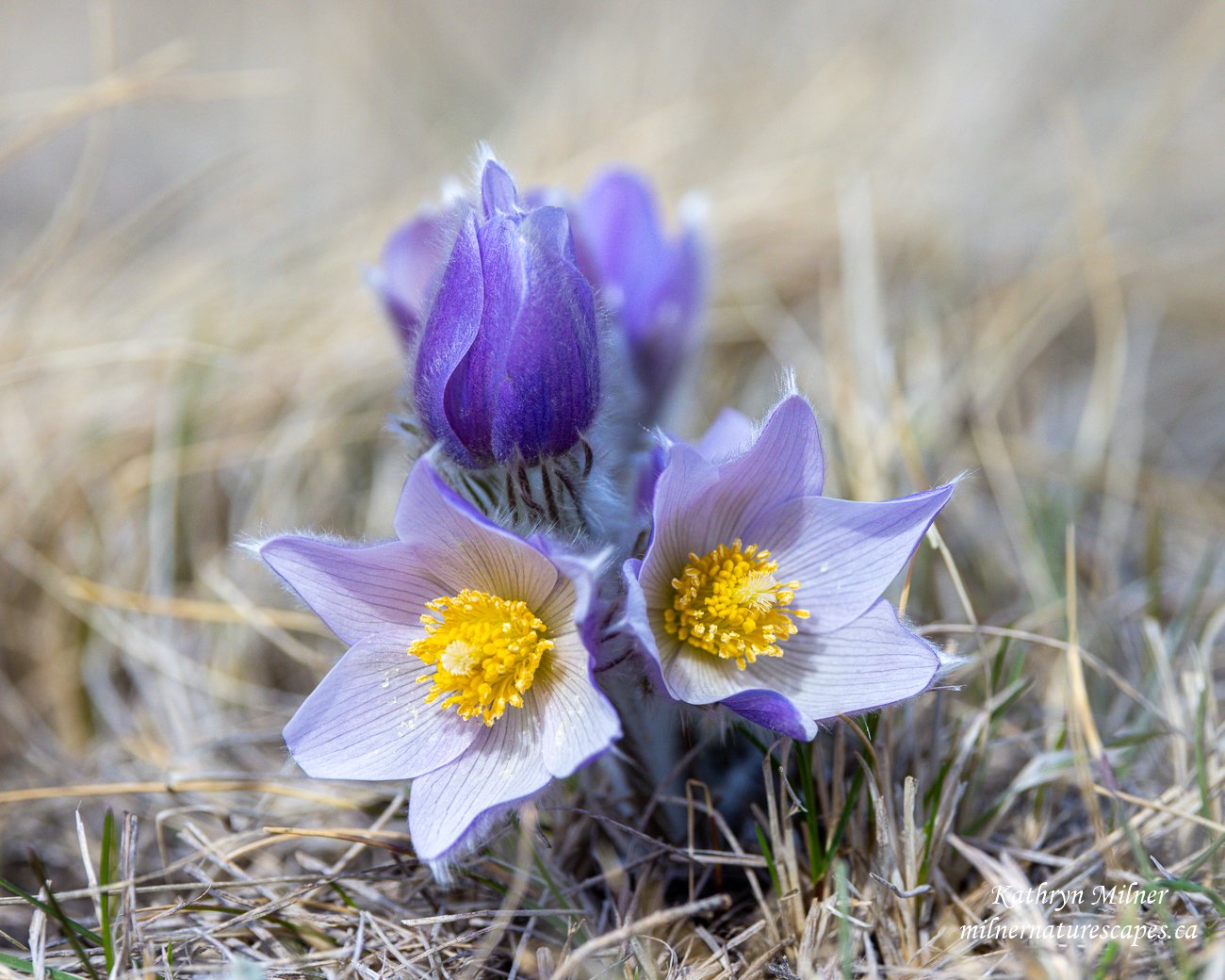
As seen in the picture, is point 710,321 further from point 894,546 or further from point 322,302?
point 894,546

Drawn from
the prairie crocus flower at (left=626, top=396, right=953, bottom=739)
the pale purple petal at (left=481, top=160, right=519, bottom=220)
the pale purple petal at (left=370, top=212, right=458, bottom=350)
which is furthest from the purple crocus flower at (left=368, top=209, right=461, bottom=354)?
the prairie crocus flower at (left=626, top=396, right=953, bottom=739)

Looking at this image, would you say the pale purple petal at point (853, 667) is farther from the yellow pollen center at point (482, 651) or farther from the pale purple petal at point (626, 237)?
the pale purple petal at point (626, 237)

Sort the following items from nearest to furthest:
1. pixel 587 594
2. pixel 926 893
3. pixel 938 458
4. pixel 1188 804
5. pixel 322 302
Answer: pixel 587 594 < pixel 926 893 < pixel 1188 804 < pixel 938 458 < pixel 322 302

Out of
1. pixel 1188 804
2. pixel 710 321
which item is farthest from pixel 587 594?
pixel 710 321

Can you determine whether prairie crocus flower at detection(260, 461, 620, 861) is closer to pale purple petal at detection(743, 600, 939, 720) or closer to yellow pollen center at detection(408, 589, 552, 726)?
yellow pollen center at detection(408, 589, 552, 726)

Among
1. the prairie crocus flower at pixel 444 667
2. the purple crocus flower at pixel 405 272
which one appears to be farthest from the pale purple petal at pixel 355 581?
the purple crocus flower at pixel 405 272

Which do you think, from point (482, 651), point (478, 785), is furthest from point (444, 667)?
point (478, 785)
